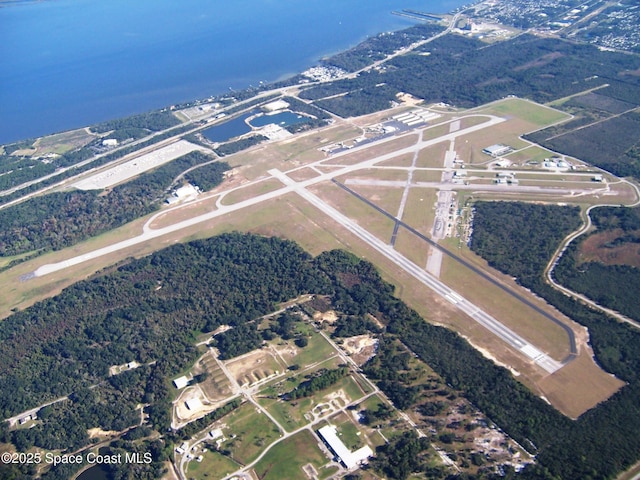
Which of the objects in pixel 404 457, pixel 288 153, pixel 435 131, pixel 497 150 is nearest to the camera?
pixel 404 457

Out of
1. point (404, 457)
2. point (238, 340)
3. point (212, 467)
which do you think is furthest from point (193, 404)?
point (404, 457)

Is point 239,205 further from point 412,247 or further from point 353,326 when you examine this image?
point 353,326

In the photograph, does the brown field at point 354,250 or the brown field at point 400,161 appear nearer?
the brown field at point 354,250

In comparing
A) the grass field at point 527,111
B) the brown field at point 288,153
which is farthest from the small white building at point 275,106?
the grass field at point 527,111

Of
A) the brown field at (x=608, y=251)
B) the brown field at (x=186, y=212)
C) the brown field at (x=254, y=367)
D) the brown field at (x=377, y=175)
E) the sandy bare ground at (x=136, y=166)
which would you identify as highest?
the sandy bare ground at (x=136, y=166)

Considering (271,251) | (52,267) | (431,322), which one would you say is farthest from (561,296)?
(52,267)

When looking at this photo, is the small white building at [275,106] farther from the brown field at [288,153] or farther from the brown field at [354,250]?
the brown field at [354,250]

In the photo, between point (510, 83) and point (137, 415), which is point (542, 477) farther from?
point (510, 83)
